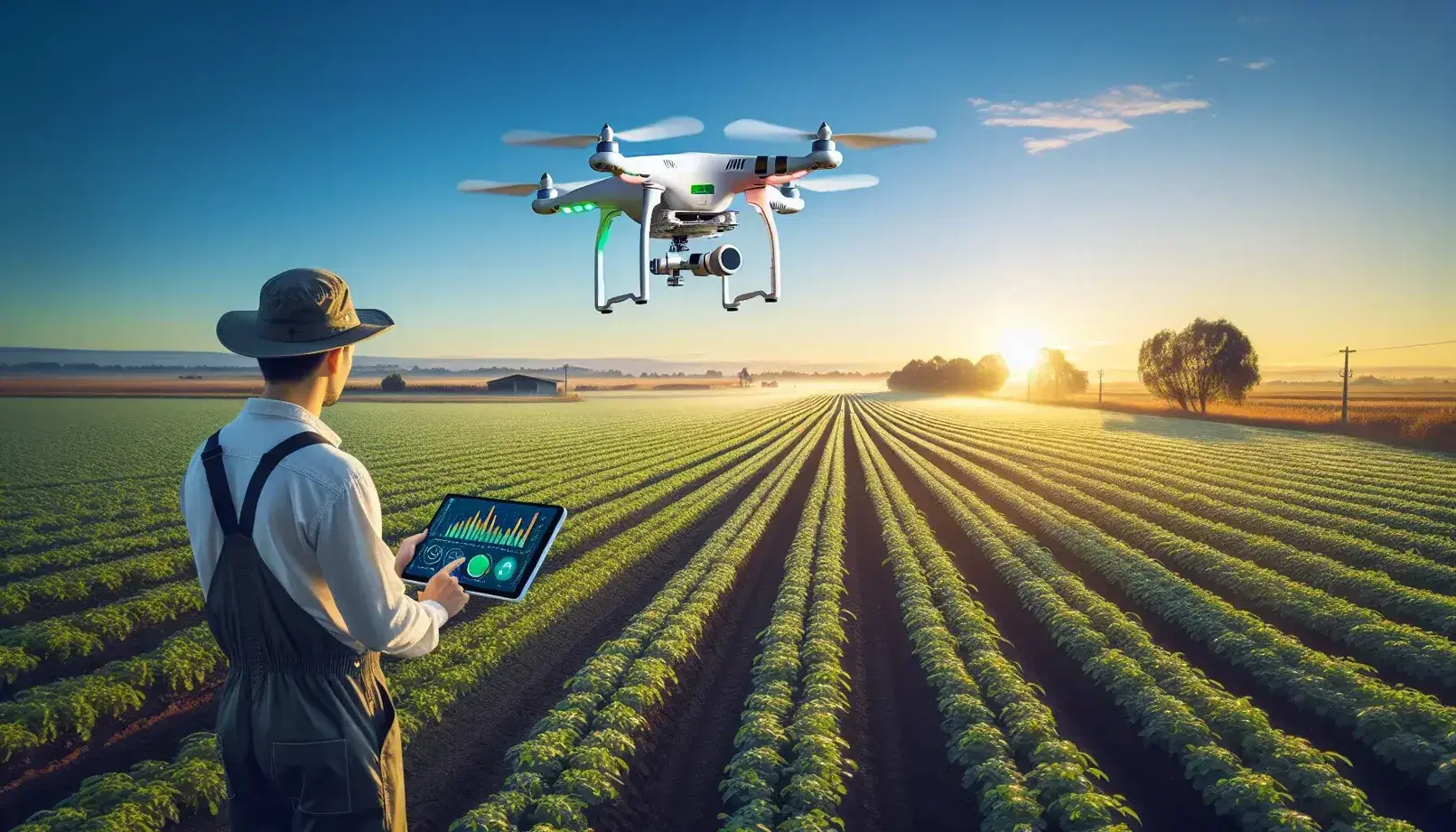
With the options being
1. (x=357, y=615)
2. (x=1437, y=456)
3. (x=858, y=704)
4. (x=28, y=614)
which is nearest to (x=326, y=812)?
(x=357, y=615)

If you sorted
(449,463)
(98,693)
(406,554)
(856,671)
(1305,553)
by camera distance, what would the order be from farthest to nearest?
(449,463) < (1305,553) < (856,671) < (98,693) < (406,554)

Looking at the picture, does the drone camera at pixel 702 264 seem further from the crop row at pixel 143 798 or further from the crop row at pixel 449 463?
the crop row at pixel 449 463

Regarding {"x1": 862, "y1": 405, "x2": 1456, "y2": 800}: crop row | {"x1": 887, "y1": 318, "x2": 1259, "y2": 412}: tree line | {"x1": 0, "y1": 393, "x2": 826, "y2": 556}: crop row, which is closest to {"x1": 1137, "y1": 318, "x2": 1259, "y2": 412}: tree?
{"x1": 887, "y1": 318, "x2": 1259, "y2": 412}: tree line

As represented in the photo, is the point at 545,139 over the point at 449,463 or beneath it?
over

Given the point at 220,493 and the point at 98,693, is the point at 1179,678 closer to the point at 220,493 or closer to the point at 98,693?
the point at 220,493

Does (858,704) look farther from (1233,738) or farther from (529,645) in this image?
(529,645)

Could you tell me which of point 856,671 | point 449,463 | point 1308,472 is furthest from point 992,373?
point 856,671

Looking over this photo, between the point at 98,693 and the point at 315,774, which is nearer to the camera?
the point at 315,774
